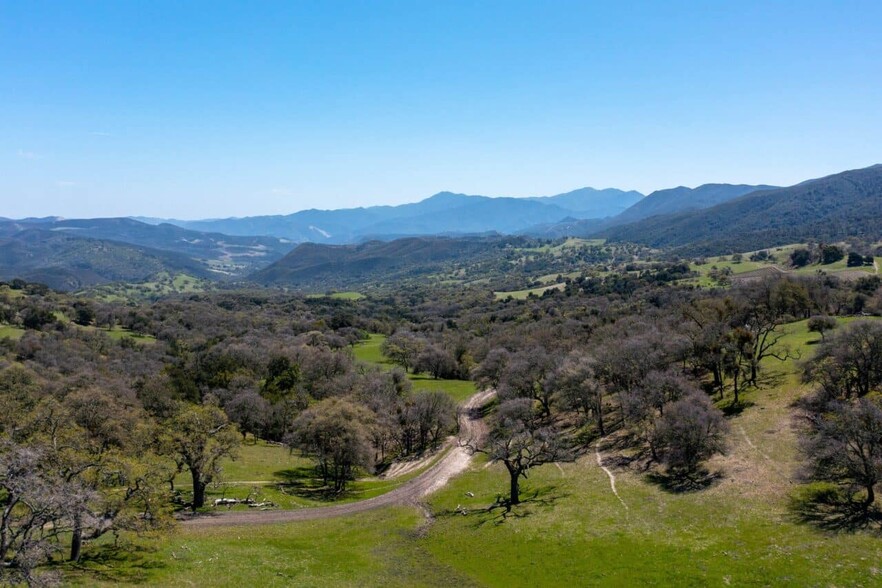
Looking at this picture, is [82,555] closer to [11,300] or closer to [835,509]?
[835,509]

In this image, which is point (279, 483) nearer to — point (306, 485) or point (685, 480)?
point (306, 485)

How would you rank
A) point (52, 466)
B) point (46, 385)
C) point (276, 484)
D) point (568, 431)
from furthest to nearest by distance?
1. point (46, 385)
2. point (568, 431)
3. point (276, 484)
4. point (52, 466)

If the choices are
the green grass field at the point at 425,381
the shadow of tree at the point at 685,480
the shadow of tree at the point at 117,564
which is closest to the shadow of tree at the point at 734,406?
the shadow of tree at the point at 685,480

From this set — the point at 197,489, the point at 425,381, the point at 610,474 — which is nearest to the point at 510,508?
the point at 610,474

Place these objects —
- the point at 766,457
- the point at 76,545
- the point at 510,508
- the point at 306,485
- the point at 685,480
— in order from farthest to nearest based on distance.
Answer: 1. the point at 306,485
2. the point at 510,508
3. the point at 766,457
4. the point at 685,480
5. the point at 76,545

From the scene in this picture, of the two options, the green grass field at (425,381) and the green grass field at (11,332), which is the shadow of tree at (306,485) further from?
the green grass field at (11,332)

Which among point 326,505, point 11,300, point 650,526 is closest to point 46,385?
point 326,505

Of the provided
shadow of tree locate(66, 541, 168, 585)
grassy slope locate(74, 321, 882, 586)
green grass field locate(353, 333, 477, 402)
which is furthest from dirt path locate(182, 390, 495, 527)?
green grass field locate(353, 333, 477, 402)

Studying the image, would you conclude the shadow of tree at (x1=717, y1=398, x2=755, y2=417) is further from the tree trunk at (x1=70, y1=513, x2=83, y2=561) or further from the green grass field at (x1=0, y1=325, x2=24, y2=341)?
the green grass field at (x1=0, y1=325, x2=24, y2=341)
